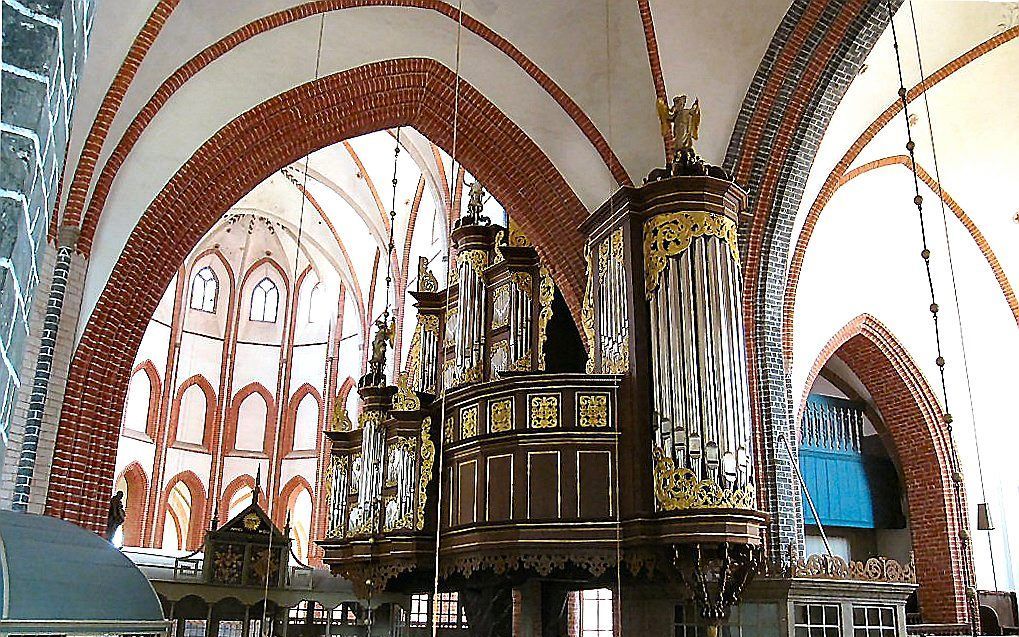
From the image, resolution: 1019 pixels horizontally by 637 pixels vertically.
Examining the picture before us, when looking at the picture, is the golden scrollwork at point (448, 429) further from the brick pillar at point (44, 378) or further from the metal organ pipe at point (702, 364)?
the brick pillar at point (44, 378)

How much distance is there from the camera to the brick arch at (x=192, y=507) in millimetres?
21594

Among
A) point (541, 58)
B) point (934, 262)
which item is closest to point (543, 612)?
point (541, 58)

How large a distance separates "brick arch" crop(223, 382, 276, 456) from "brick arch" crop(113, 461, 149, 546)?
2.42 m

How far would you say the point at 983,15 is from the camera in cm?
1125

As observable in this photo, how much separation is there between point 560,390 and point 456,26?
220 inches

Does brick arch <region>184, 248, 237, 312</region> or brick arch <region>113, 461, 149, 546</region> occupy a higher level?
brick arch <region>184, 248, 237, 312</region>

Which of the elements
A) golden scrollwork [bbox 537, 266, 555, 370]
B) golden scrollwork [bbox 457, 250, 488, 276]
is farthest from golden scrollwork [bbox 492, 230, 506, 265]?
golden scrollwork [bbox 537, 266, 555, 370]

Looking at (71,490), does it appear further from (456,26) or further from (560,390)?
(456,26)

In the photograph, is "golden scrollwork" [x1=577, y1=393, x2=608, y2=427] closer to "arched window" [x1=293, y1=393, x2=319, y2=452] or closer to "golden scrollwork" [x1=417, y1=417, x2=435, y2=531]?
"golden scrollwork" [x1=417, y1=417, x2=435, y2=531]

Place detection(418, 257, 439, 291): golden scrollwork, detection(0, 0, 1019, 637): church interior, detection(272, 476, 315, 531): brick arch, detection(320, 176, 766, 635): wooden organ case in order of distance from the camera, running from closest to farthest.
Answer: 1. detection(320, 176, 766, 635): wooden organ case
2. detection(0, 0, 1019, 637): church interior
3. detection(418, 257, 439, 291): golden scrollwork
4. detection(272, 476, 315, 531): brick arch

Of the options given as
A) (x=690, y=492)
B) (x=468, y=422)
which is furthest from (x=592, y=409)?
(x=468, y=422)

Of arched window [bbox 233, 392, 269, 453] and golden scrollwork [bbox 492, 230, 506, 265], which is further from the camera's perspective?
arched window [bbox 233, 392, 269, 453]

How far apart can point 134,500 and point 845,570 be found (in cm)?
1714

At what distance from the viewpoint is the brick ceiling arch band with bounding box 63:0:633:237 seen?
9.38 meters
